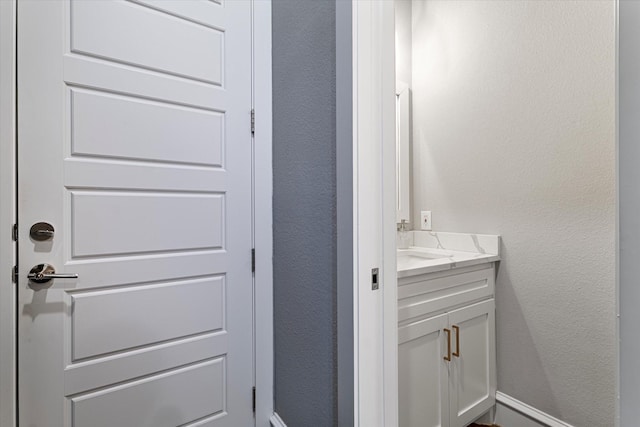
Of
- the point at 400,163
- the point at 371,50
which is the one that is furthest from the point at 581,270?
the point at 371,50

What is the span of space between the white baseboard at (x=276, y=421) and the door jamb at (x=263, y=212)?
2 cm

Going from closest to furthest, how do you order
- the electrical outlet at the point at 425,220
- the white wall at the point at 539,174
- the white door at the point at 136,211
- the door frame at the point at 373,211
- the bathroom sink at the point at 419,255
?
the door frame at the point at 373,211 < the white door at the point at 136,211 < the white wall at the point at 539,174 < the bathroom sink at the point at 419,255 < the electrical outlet at the point at 425,220

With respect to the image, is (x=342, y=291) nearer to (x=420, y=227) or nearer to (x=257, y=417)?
(x=257, y=417)

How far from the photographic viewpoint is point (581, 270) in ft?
4.80

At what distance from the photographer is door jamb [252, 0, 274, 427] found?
1.37 meters

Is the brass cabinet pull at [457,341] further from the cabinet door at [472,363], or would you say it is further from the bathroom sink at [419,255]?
the bathroom sink at [419,255]

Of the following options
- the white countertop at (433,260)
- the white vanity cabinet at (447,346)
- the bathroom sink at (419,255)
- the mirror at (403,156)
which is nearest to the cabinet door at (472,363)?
the white vanity cabinet at (447,346)

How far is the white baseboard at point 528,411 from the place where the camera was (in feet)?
5.04

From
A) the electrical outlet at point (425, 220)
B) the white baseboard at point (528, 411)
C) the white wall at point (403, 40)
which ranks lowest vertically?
the white baseboard at point (528, 411)

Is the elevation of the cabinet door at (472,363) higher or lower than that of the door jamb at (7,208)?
lower

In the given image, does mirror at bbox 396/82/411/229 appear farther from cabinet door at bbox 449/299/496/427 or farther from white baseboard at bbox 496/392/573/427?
white baseboard at bbox 496/392/573/427

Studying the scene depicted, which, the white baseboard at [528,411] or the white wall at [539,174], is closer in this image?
the white wall at [539,174]

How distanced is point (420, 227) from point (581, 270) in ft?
2.82

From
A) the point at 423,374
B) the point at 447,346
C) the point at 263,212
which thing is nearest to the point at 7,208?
the point at 263,212
